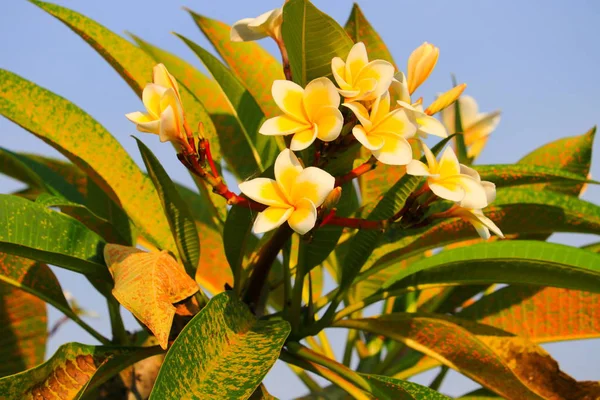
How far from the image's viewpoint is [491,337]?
3.92 ft

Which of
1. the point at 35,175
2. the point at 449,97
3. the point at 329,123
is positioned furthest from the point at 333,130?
the point at 35,175

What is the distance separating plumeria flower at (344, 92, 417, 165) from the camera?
0.83 m

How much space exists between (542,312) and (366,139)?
72cm

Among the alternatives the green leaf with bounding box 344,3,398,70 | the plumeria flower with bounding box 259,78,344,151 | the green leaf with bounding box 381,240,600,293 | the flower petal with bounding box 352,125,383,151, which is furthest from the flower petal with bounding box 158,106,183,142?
the green leaf with bounding box 344,3,398,70

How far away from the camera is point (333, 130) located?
0.82 metres

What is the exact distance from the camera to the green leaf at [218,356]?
2.52 feet

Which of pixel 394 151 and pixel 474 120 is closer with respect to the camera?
pixel 394 151

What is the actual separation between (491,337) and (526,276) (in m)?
0.19

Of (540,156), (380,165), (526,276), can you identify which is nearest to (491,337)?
(526,276)

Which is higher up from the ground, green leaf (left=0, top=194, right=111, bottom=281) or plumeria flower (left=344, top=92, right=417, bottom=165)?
plumeria flower (left=344, top=92, right=417, bottom=165)

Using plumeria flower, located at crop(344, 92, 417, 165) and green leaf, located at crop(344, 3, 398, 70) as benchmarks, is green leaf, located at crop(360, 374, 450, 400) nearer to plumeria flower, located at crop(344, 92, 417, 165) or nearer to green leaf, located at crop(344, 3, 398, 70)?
plumeria flower, located at crop(344, 92, 417, 165)

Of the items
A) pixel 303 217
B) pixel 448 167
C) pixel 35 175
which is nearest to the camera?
pixel 303 217

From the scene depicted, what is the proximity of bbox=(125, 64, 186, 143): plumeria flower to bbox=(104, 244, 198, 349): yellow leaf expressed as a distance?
0.17 metres

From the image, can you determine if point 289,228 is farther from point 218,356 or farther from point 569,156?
point 569,156
